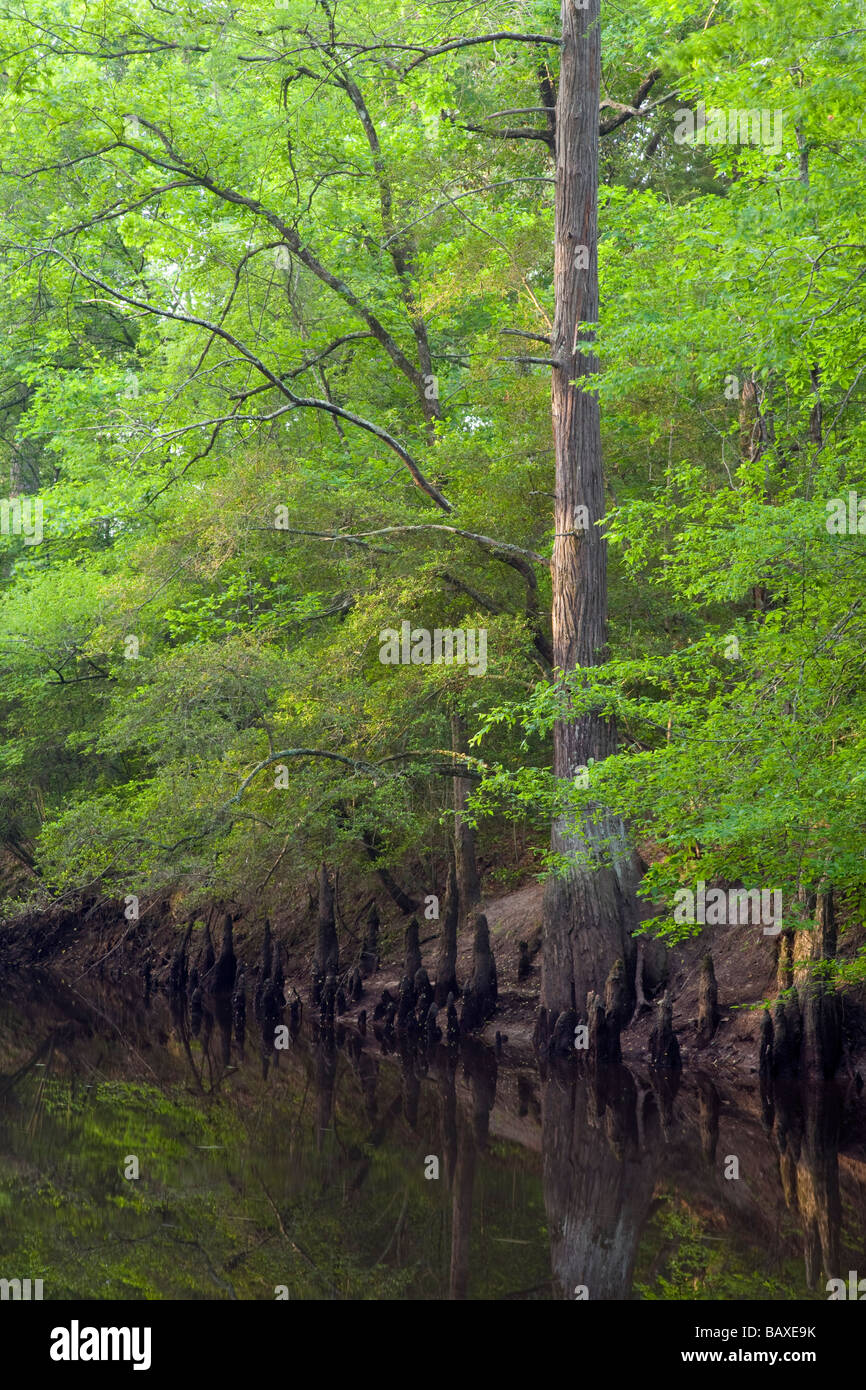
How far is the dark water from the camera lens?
722cm

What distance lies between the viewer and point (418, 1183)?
9.47m

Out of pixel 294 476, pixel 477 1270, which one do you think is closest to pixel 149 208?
pixel 294 476

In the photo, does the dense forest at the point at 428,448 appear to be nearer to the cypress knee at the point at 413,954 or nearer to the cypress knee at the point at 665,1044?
the cypress knee at the point at 665,1044

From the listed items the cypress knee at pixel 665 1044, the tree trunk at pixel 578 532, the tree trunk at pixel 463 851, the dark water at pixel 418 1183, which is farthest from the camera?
the tree trunk at pixel 463 851

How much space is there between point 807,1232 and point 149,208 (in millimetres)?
13706

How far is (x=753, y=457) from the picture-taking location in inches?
510

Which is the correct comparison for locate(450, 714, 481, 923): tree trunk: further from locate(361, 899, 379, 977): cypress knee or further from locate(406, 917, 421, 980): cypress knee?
locate(406, 917, 421, 980): cypress knee

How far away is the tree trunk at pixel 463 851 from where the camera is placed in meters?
16.7

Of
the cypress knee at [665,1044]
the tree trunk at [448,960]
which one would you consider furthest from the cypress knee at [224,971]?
the cypress knee at [665,1044]

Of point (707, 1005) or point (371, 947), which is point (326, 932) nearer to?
point (371, 947)

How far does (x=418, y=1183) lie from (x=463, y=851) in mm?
8546

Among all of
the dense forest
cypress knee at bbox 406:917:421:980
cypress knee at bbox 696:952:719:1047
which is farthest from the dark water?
the dense forest

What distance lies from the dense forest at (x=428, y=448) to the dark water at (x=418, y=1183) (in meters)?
1.56
